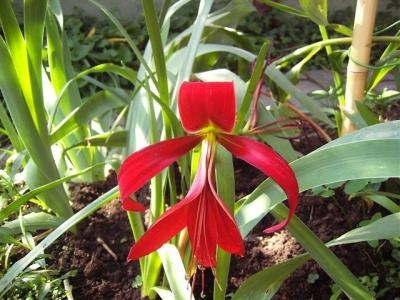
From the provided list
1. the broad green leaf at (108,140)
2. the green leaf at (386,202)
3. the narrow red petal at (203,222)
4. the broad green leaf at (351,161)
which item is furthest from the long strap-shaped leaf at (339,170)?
the broad green leaf at (108,140)

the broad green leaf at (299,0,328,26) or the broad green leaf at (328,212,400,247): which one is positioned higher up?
the broad green leaf at (299,0,328,26)

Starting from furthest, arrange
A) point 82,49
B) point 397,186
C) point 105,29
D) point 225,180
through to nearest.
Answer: point 105,29 → point 82,49 → point 397,186 → point 225,180

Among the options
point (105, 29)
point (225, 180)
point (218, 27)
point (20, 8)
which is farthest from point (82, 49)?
point (225, 180)

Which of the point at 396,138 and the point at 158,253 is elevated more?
the point at 396,138

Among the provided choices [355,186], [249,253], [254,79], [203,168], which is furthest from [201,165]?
[249,253]

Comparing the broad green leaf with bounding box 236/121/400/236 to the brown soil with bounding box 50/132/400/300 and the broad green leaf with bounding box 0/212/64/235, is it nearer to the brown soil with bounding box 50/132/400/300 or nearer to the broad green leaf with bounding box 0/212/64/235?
the brown soil with bounding box 50/132/400/300

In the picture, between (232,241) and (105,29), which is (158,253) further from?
(105,29)

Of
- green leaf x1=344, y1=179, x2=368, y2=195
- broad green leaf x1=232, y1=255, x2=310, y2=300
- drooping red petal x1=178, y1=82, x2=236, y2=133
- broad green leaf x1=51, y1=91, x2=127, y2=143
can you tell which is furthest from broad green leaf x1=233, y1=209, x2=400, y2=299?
broad green leaf x1=51, y1=91, x2=127, y2=143
